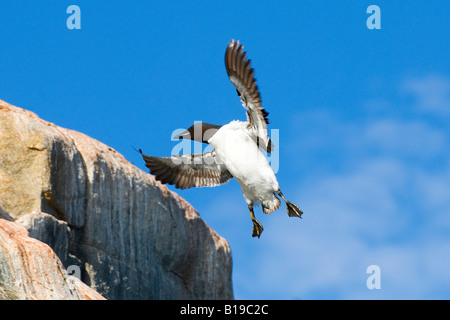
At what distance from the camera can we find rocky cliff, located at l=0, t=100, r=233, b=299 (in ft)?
68.3

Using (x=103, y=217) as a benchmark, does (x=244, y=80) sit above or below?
below

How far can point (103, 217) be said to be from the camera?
76.3 feet

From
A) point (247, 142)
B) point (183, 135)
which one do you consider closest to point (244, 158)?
point (247, 142)

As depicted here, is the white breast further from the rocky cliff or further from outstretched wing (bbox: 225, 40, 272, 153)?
the rocky cliff

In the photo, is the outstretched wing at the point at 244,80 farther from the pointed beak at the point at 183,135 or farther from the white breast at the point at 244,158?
the pointed beak at the point at 183,135

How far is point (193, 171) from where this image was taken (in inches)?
635

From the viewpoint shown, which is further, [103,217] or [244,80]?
[103,217]

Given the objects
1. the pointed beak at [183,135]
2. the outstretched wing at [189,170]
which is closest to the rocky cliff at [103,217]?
the outstretched wing at [189,170]

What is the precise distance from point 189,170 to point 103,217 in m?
7.65

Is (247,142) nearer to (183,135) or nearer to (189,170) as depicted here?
(183,135)

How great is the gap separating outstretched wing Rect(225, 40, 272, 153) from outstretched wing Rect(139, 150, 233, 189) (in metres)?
Answer: 2.43
